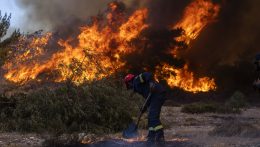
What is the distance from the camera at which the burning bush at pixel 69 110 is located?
14.8 meters

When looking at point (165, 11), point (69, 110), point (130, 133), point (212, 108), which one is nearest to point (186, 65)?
point (165, 11)

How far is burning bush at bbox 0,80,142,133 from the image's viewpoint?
1478 centimetres

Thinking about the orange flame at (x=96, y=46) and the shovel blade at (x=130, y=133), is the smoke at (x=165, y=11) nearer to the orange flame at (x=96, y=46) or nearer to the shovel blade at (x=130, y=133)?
the orange flame at (x=96, y=46)

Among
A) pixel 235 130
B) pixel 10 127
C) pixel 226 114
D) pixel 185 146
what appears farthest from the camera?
pixel 226 114

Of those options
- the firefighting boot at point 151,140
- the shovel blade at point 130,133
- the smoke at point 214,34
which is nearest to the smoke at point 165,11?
the smoke at point 214,34

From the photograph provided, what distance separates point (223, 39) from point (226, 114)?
39.0 ft

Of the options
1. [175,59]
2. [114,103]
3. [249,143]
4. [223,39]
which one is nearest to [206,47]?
[223,39]

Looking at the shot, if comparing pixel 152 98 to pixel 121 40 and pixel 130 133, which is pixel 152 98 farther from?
pixel 121 40

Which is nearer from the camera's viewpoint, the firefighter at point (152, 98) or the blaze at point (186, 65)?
the firefighter at point (152, 98)

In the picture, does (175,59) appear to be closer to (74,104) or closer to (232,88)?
(232,88)

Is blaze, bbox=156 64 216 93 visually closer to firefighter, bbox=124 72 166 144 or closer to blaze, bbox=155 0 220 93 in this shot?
blaze, bbox=155 0 220 93

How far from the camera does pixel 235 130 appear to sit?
1341 centimetres

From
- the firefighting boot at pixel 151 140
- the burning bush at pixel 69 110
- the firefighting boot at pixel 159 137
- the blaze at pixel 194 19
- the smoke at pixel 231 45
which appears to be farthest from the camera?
the smoke at pixel 231 45

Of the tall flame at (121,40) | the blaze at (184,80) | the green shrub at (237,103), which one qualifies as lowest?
the green shrub at (237,103)
